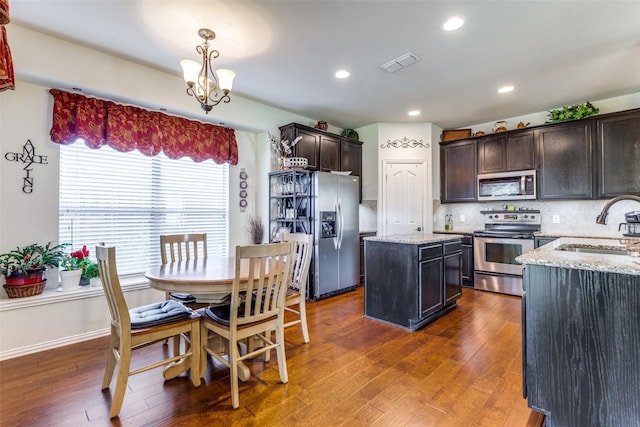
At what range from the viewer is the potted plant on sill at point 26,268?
8.15 feet

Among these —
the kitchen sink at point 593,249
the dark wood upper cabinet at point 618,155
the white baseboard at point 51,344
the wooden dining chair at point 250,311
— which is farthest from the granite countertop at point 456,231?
the white baseboard at point 51,344

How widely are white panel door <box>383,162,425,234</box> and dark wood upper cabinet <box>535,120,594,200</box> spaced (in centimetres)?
168

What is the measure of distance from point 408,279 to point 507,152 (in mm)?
3022

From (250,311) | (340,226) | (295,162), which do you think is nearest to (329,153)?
(295,162)

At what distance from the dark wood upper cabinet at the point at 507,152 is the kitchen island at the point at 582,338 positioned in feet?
11.2

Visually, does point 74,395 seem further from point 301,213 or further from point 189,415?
point 301,213

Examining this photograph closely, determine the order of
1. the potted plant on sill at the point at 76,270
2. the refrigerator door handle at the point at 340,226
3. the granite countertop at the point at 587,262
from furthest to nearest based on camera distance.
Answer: the refrigerator door handle at the point at 340,226 < the potted plant on sill at the point at 76,270 < the granite countertop at the point at 587,262

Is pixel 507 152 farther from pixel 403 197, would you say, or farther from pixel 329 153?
pixel 329 153

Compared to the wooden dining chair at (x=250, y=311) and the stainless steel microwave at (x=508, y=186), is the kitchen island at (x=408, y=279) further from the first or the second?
the stainless steel microwave at (x=508, y=186)

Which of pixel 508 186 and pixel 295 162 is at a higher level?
pixel 295 162

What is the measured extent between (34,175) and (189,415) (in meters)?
2.61

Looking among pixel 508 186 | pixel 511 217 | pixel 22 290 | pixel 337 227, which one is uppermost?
pixel 508 186

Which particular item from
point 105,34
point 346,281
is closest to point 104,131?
point 105,34

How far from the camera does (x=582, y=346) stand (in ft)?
4.78
